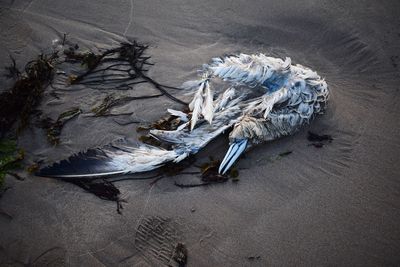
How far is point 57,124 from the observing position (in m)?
3.01

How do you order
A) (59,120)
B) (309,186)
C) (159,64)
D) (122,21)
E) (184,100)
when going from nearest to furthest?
(309,186), (59,120), (184,100), (159,64), (122,21)

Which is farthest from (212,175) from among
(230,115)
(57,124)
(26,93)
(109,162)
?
(26,93)

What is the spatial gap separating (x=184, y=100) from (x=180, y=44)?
0.84 m

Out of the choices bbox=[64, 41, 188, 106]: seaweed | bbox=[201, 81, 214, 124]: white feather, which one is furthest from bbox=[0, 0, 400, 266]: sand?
bbox=[201, 81, 214, 124]: white feather

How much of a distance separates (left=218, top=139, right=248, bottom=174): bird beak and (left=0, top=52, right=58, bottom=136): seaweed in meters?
1.92

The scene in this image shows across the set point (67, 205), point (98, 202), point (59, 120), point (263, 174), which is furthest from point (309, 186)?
point (59, 120)

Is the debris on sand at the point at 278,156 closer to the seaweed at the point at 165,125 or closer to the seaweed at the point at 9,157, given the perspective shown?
the seaweed at the point at 165,125

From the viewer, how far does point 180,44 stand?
12.1 ft

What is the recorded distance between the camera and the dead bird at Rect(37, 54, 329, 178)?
2.74 meters

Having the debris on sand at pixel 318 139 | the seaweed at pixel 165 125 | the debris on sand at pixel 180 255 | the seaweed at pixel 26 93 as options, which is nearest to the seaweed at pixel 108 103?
the seaweed at pixel 165 125

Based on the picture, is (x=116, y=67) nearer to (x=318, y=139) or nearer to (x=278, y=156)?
(x=278, y=156)

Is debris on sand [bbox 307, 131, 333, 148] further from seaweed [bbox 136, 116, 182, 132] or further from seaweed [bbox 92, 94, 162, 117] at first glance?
seaweed [bbox 92, 94, 162, 117]

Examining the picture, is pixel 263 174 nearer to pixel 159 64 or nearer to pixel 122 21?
pixel 159 64

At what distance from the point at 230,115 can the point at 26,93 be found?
2.06m
